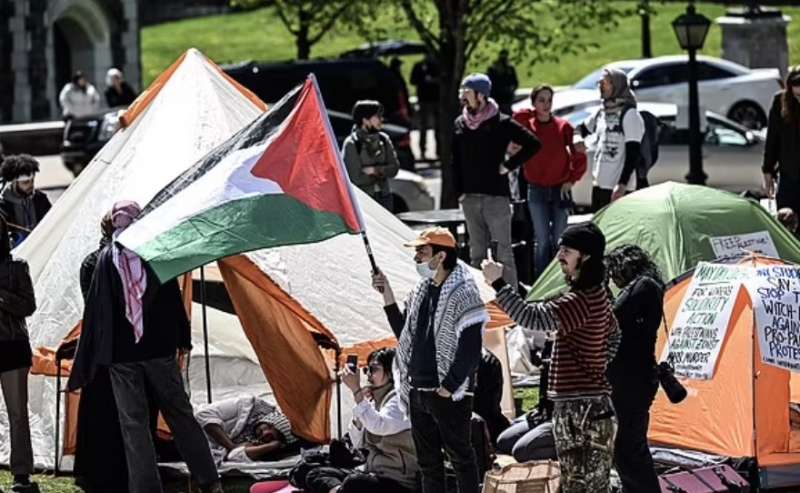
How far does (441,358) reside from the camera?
9977 mm

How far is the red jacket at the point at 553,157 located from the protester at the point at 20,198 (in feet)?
13.4

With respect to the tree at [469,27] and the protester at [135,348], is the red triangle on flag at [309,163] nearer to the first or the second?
the protester at [135,348]

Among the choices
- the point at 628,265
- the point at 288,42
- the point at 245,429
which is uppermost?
the point at 288,42

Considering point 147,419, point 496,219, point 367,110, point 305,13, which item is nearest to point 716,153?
point 367,110

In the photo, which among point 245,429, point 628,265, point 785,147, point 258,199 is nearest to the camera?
point 628,265

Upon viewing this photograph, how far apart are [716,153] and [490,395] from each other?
582 inches

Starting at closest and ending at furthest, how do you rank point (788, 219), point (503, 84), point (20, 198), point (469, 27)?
point (788, 219)
point (20, 198)
point (469, 27)
point (503, 84)

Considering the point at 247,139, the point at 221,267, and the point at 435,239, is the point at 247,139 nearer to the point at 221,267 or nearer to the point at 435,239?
the point at 221,267

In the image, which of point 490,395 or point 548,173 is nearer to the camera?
point 490,395

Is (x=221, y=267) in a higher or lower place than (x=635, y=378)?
higher

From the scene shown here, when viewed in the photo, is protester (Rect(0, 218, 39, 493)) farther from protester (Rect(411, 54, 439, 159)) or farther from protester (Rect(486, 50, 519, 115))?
protester (Rect(411, 54, 439, 159))

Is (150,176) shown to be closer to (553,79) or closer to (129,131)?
(129,131)

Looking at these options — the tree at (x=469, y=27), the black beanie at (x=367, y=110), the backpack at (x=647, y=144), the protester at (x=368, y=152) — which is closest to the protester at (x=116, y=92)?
the tree at (x=469, y=27)

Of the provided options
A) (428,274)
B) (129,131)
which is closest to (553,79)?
(129,131)
